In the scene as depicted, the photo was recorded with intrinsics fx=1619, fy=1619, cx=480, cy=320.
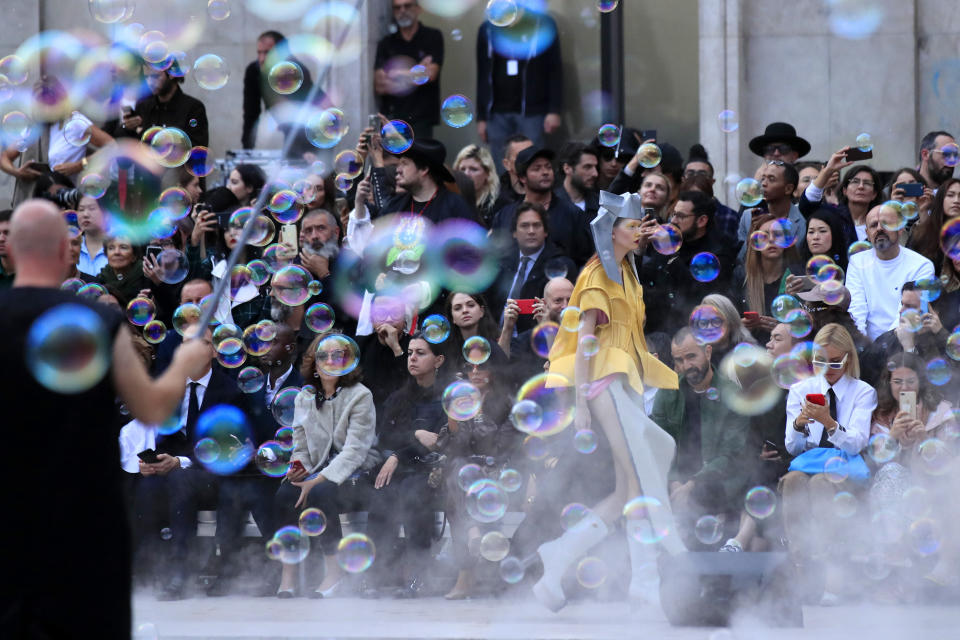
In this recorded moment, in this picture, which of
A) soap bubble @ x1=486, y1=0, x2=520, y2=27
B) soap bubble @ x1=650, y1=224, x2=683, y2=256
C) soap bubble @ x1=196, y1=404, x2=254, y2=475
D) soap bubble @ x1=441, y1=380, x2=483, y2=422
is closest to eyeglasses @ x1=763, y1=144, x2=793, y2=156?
soap bubble @ x1=650, y1=224, x2=683, y2=256

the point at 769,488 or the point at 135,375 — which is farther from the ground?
the point at 135,375

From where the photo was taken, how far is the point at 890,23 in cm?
1332

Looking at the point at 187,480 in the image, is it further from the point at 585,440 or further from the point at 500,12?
the point at 500,12

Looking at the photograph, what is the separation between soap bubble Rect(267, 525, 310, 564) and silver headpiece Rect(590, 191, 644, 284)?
211 centimetres

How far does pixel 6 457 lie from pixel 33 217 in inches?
27.9

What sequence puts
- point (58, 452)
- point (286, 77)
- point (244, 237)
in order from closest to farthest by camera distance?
point (58, 452) → point (244, 237) → point (286, 77)

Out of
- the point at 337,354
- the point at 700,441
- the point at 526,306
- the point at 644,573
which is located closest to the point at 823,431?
the point at 700,441

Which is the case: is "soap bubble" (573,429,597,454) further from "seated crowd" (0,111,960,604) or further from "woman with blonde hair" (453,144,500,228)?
"woman with blonde hair" (453,144,500,228)

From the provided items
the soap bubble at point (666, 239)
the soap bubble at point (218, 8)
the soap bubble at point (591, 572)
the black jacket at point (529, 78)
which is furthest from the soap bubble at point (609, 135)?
the soap bubble at point (591, 572)

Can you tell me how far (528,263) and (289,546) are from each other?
2648mm

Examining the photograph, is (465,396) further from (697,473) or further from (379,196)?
(379,196)

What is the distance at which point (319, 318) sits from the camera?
9.80 m

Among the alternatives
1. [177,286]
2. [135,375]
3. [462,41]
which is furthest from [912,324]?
[462,41]

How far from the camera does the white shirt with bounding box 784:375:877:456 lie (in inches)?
339
